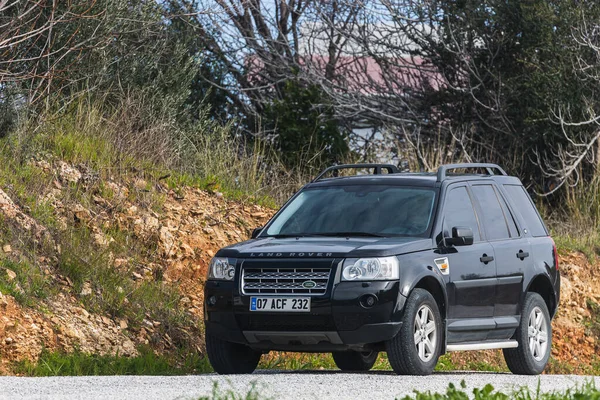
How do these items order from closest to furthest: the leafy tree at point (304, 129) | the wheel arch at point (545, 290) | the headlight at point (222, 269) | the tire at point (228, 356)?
1. the headlight at point (222, 269)
2. the tire at point (228, 356)
3. the wheel arch at point (545, 290)
4. the leafy tree at point (304, 129)

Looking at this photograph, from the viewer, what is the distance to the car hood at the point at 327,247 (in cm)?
952

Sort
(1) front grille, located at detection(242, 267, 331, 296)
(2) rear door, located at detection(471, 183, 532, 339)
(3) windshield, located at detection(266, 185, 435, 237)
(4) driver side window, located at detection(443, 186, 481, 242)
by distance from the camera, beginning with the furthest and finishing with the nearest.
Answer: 1. (2) rear door, located at detection(471, 183, 532, 339)
2. (4) driver side window, located at detection(443, 186, 481, 242)
3. (3) windshield, located at detection(266, 185, 435, 237)
4. (1) front grille, located at detection(242, 267, 331, 296)

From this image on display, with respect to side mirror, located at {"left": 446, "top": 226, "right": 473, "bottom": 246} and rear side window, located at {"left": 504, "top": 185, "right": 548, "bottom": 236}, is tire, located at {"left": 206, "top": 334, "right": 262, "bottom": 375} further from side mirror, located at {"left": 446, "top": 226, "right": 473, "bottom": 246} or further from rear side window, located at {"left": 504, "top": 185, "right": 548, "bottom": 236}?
rear side window, located at {"left": 504, "top": 185, "right": 548, "bottom": 236}

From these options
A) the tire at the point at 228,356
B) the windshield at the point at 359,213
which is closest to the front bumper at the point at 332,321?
the tire at the point at 228,356

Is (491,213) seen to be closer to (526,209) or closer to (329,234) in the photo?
(526,209)

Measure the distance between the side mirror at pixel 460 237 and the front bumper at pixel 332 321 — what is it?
101 cm

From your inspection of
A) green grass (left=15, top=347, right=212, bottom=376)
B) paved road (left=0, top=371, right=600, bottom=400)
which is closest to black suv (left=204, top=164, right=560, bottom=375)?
paved road (left=0, top=371, right=600, bottom=400)

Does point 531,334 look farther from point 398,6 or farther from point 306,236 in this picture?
point 398,6

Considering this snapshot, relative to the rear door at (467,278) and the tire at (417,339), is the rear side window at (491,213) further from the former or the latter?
the tire at (417,339)

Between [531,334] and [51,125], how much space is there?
7966 millimetres

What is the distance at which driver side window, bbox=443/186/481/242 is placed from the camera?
10648 millimetres

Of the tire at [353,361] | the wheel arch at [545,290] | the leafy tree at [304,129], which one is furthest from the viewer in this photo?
the leafy tree at [304,129]

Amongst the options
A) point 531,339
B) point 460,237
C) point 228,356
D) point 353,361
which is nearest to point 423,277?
point 460,237

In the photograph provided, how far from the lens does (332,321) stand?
9.42 meters
